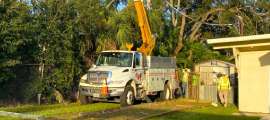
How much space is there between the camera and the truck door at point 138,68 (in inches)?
541

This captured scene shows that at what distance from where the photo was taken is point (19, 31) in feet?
38.8

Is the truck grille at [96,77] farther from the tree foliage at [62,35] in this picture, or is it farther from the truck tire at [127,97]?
the tree foliage at [62,35]

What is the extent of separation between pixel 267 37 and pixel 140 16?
302 inches

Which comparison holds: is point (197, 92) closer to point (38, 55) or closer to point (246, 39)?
point (246, 39)

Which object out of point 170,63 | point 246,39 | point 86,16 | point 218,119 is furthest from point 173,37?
point 218,119

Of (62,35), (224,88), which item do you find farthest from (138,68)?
(224,88)

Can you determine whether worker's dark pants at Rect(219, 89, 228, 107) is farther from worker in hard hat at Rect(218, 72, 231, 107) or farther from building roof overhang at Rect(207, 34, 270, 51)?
building roof overhang at Rect(207, 34, 270, 51)

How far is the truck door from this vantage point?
13.7 m

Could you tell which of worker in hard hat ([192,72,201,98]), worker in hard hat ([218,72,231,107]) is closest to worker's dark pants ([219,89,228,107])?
worker in hard hat ([218,72,231,107])

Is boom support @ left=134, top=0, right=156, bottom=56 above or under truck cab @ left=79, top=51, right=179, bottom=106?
above

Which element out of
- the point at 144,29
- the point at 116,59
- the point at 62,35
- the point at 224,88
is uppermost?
the point at 144,29

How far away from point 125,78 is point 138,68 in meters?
1.31

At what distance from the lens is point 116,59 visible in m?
13.9

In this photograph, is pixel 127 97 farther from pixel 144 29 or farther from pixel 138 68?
pixel 144 29
